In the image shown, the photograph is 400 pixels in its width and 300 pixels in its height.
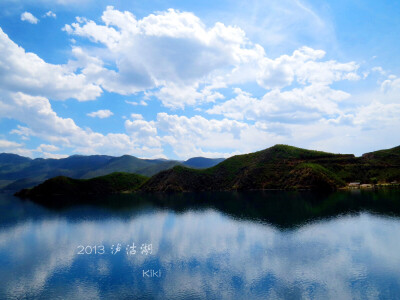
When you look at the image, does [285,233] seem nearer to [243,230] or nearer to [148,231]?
[243,230]

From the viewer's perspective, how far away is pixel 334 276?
43312 mm

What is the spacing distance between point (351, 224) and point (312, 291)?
56514 millimetres

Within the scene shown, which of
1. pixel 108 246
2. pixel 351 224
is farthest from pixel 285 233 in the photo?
pixel 108 246

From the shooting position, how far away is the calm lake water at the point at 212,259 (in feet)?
131

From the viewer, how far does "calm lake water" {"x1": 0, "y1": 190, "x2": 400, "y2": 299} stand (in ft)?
131

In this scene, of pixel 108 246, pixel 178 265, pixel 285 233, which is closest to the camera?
pixel 178 265

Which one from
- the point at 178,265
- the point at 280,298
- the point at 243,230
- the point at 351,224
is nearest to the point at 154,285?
the point at 178,265

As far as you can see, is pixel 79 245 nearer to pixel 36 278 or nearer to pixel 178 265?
pixel 36 278

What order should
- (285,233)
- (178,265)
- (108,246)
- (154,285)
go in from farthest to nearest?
(285,233), (108,246), (178,265), (154,285)

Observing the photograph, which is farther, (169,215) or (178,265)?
(169,215)

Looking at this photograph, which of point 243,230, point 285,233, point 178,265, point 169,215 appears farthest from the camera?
point 169,215

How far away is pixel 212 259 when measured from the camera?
54219mm

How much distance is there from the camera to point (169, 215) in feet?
390

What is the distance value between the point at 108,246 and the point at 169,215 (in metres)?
51.8
